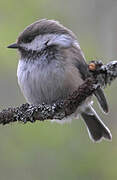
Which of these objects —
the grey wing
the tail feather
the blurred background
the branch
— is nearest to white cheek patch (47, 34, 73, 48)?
the grey wing

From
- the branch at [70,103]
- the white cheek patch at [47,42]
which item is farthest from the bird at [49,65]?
the branch at [70,103]

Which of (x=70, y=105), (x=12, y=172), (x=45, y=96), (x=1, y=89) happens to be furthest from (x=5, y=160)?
(x=70, y=105)

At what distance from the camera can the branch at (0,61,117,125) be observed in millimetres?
2547

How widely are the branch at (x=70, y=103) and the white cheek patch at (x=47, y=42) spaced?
2.82 ft

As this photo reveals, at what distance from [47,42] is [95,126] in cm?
160

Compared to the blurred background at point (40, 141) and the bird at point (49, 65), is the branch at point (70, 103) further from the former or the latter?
the blurred background at point (40, 141)

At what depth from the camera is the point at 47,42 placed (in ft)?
12.8

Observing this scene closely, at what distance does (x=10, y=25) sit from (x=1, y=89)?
966 mm

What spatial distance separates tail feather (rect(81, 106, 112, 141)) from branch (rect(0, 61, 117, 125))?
1.82 metres

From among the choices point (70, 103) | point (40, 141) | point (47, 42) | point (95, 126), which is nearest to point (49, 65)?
point (47, 42)

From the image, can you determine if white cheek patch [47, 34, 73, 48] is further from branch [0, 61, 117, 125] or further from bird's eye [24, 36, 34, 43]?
branch [0, 61, 117, 125]

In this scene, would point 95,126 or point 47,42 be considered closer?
point 47,42

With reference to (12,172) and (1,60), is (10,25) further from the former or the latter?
(12,172)

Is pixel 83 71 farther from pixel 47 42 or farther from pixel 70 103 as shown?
pixel 70 103
